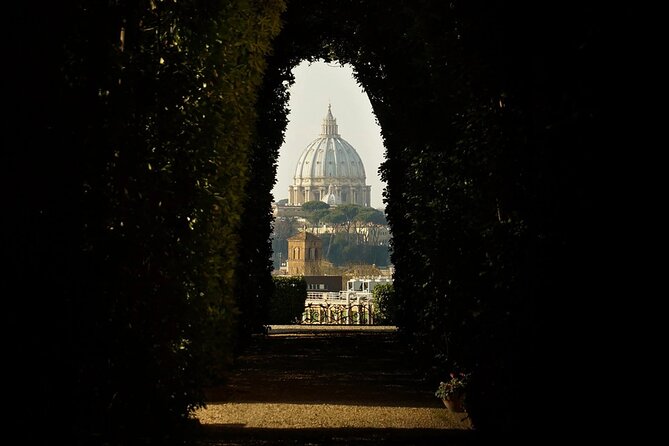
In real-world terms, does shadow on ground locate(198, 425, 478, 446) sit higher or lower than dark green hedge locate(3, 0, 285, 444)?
lower

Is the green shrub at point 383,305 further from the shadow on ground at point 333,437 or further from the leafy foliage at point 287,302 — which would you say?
the shadow on ground at point 333,437

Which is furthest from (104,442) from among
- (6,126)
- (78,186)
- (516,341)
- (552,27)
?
(552,27)

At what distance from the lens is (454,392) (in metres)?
11.9

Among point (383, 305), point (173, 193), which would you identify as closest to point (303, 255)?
point (383, 305)

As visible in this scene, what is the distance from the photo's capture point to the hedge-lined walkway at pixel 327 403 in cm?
1012

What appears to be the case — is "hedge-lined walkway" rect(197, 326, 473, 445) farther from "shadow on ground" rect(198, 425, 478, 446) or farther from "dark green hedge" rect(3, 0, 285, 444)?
"dark green hedge" rect(3, 0, 285, 444)

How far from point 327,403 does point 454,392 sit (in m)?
1.49

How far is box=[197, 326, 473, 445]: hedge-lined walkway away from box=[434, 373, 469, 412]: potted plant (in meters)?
0.15

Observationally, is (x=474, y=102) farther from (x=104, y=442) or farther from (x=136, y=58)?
(x=104, y=442)

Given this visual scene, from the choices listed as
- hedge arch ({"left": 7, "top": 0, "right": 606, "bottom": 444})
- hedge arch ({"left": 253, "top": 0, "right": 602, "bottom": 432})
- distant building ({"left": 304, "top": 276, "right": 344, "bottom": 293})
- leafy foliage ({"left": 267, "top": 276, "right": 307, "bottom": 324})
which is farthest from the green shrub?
distant building ({"left": 304, "top": 276, "right": 344, "bottom": 293})

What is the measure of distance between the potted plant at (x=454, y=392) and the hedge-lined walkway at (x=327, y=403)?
0.15 meters

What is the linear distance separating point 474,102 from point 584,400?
308 cm

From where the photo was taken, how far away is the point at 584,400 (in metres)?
5.81

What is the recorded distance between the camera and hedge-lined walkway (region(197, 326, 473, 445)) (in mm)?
10117
